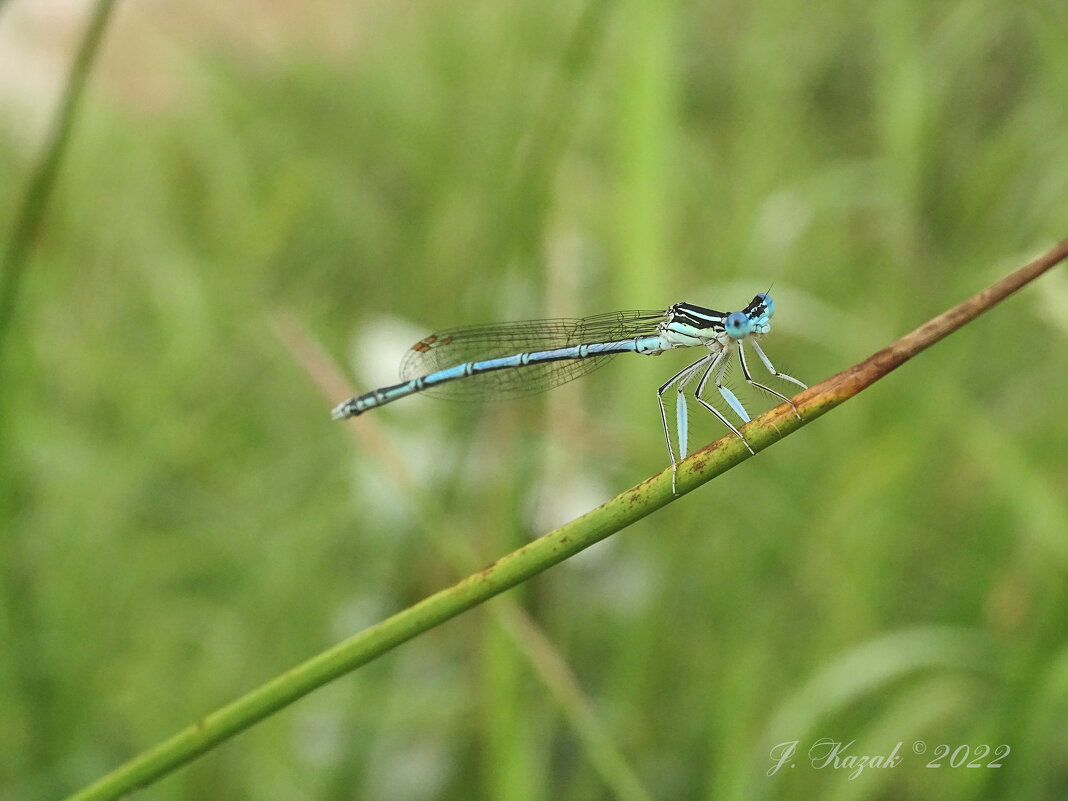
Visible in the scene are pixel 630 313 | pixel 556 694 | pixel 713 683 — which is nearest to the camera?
pixel 556 694

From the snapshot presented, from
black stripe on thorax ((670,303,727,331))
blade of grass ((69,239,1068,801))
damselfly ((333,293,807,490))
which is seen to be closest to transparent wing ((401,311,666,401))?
damselfly ((333,293,807,490))

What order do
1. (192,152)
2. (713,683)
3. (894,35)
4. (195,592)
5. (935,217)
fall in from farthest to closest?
1. (192,152)
2. (935,217)
3. (894,35)
4. (195,592)
5. (713,683)

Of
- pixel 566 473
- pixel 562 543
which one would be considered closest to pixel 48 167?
pixel 562 543

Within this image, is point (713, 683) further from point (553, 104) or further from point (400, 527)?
point (553, 104)

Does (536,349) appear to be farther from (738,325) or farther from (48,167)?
(48,167)

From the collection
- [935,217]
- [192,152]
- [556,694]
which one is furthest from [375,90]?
[556,694]

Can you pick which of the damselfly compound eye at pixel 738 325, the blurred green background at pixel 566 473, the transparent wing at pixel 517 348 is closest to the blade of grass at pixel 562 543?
the blurred green background at pixel 566 473

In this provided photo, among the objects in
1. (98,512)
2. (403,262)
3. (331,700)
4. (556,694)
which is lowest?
(556,694)
